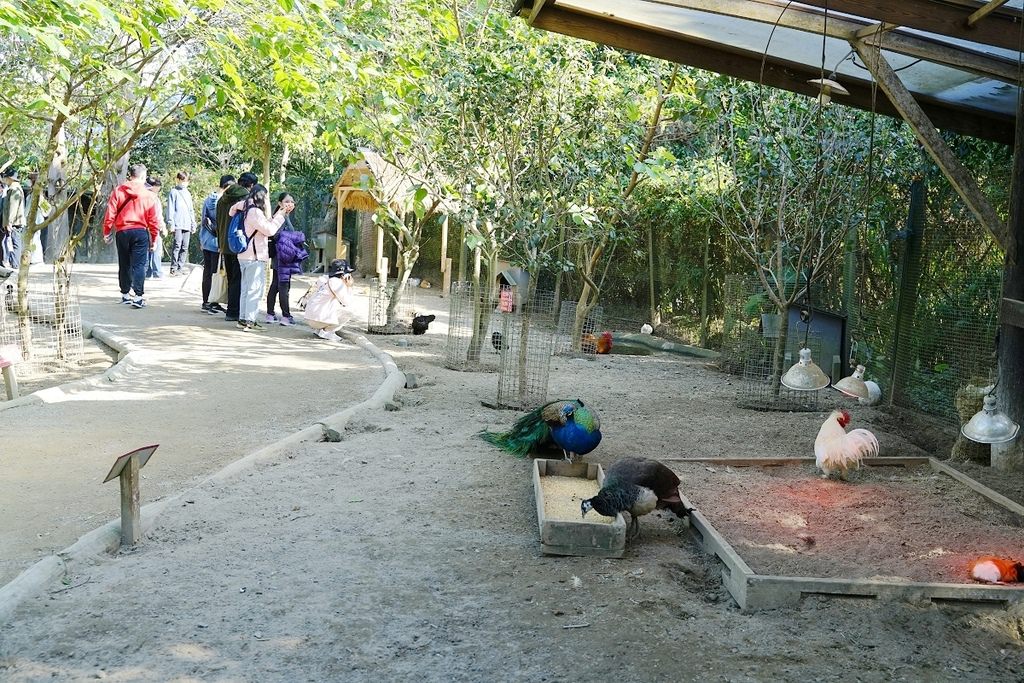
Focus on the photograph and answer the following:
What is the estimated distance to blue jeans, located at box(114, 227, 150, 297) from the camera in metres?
13.0

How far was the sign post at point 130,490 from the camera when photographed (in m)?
4.52

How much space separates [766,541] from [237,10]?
5.52 m

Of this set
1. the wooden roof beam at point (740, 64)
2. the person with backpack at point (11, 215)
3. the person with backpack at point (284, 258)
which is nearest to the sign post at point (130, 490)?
the wooden roof beam at point (740, 64)

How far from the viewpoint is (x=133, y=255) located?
13.4 metres

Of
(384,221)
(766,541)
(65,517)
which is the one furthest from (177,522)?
(384,221)

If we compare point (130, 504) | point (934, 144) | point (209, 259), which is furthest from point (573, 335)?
point (130, 504)

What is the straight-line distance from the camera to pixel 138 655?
11.8 ft

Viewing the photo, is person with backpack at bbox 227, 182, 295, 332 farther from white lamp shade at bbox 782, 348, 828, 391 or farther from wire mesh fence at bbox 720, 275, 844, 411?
white lamp shade at bbox 782, 348, 828, 391

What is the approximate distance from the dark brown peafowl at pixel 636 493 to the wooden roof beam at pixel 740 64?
3182mm

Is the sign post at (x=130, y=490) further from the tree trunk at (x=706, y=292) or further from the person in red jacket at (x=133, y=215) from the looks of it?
the tree trunk at (x=706, y=292)

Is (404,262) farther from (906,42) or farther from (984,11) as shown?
(984,11)

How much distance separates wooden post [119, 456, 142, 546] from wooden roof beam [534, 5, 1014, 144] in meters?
3.92

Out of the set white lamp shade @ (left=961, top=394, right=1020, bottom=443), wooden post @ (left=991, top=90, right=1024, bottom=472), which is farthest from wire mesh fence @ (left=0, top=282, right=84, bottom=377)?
wooden post @ (left=991, top=90, right=1024, bottom=472)

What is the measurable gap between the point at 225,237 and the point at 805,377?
8.69 metres
